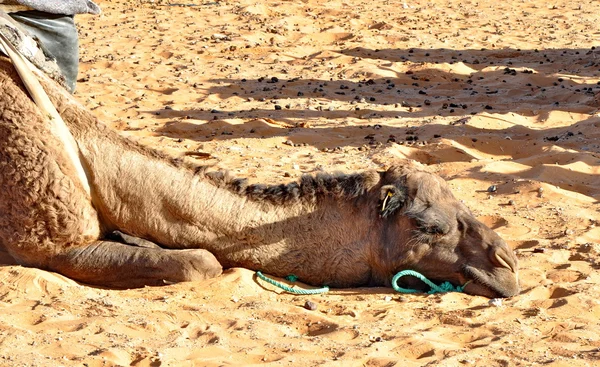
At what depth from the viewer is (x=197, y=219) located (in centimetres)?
546

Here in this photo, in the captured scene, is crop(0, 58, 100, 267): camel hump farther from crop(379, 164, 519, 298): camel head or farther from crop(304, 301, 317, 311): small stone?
crop(379, 164, 519, 298): camel head

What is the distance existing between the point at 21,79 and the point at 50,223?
2.80 feet

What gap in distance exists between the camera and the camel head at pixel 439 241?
5.22 meters

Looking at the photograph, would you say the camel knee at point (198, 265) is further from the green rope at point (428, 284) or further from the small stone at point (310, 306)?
the green rope at point (428, 284)

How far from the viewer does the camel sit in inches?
207

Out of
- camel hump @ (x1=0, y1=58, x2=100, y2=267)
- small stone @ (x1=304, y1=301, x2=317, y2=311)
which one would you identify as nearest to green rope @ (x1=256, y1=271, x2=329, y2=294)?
small stone @ (x1=304, y1=301, x2=317, y2=311)

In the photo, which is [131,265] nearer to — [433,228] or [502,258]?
[433,228]

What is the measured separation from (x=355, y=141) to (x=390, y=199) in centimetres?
427

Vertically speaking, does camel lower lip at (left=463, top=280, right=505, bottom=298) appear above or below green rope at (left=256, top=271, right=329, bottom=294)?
above

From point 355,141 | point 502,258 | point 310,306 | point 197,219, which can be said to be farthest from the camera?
point 355,141

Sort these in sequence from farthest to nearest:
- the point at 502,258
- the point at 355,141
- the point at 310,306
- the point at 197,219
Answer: the point at 355,141
the point at 197,219
the point at 502,258
the point at 310,306

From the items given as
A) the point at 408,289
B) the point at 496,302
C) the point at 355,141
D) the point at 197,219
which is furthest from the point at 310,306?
the point at 355,141

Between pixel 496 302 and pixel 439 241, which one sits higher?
pixel 439 241

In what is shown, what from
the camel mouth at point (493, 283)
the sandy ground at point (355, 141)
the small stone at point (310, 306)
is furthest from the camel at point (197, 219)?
the small stone at point (310, 306)
